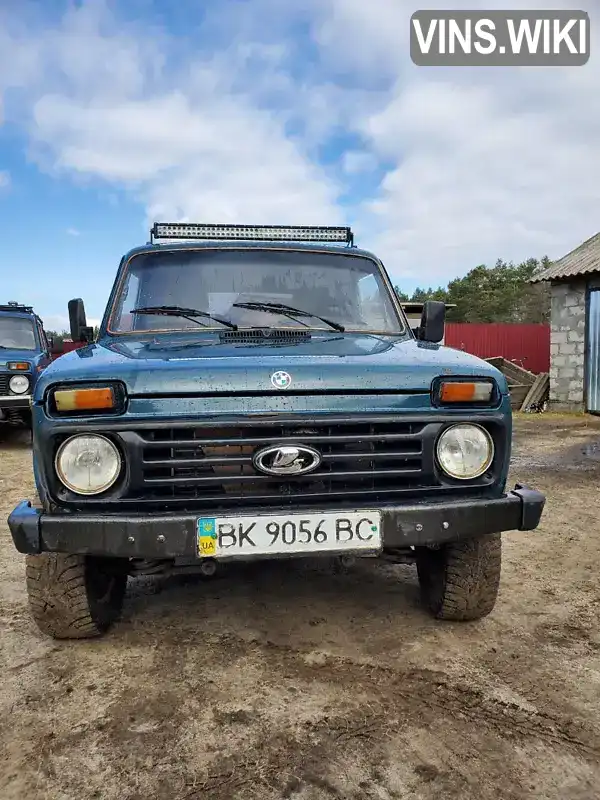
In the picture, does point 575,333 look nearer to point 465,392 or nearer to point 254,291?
point 254,291

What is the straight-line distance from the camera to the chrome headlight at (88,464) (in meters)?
2.33

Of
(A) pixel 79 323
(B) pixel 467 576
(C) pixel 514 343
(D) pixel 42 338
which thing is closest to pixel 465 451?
(B) pixel 467 576

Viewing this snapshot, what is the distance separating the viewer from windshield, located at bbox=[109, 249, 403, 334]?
3.25 m

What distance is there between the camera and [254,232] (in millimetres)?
3836

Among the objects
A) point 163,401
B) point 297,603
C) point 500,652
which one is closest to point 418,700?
point 500,652

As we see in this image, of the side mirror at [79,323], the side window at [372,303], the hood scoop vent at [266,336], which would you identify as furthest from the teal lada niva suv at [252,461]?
the side mirror at [79,323]

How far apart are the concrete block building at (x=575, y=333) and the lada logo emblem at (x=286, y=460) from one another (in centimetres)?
1143

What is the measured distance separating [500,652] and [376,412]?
1.22m

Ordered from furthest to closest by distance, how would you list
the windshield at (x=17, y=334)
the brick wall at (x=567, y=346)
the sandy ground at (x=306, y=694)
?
the brick wall at (x=567, y=346), the windshield at (x=17, y=334), the sandy ground at (x=306, y=694)

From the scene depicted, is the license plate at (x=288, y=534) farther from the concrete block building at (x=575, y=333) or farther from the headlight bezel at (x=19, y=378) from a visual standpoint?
the concrete block building at (x=575, y=333)

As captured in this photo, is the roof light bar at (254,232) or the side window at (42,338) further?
the side window at (42,338)

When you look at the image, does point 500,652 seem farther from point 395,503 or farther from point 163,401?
point 163,401

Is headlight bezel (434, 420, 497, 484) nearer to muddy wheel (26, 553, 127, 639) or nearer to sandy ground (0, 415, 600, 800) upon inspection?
sandy ground (0, 415, 600, 800)

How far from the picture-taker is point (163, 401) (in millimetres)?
2320
